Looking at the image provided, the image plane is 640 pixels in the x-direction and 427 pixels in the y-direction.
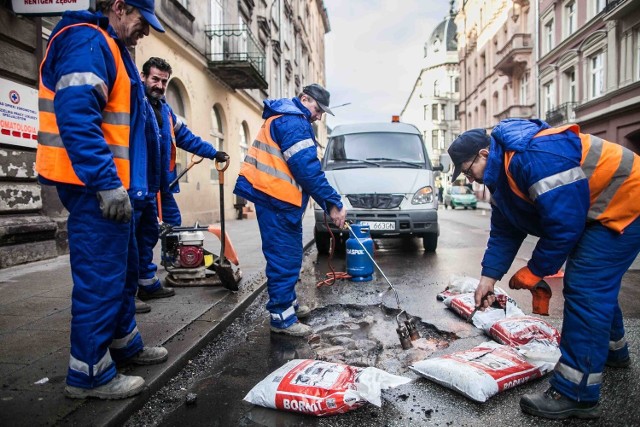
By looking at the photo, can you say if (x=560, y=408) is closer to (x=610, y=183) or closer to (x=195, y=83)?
(x=610, y=183)

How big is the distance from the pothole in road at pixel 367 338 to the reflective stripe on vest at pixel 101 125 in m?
1.75

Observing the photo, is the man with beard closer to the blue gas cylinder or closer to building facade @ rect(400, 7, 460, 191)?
the blue gas cylinder

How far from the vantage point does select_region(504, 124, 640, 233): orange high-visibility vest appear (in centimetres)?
217

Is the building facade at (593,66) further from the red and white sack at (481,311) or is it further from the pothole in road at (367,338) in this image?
the pothole in road at (367,338)

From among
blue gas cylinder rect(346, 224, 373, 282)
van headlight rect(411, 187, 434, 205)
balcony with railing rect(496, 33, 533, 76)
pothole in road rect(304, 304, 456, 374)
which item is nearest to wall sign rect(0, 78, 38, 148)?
blue gas cylinder rect(346, 224, 373, 282)

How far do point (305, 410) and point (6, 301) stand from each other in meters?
3.27

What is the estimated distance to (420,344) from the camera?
3.28m

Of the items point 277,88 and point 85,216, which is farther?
point 277,88

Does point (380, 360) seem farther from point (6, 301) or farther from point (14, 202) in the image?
point (14, 202)

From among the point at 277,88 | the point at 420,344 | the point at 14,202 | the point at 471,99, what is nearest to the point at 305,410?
the point at 420,344

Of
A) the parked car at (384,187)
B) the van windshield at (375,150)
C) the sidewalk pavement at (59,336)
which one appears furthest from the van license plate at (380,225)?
the sidewalk pavement at (59,336)

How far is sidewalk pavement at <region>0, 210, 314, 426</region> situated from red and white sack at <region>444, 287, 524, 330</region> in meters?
1.87

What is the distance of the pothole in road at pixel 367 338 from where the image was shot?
9.85 ft

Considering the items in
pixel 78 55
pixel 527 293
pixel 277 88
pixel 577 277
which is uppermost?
pixel 277 88
